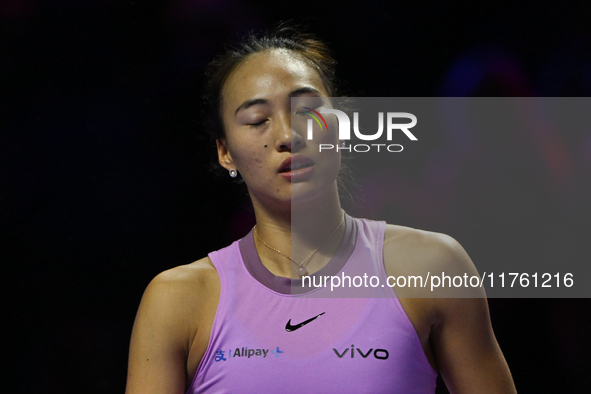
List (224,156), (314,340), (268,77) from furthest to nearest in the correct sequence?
(224,156) < (268,77) < (314,340)

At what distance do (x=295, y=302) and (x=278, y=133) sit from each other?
356 mm

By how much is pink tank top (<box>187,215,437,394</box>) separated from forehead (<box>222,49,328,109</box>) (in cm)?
39

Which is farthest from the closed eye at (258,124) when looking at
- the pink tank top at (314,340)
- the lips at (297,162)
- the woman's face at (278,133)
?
the pink tank top at (314,340)

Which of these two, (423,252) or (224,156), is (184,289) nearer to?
(224,156)

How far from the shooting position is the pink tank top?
1.11 m

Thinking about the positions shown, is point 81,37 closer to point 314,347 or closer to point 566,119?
point 314,347

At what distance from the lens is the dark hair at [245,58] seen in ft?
4.43

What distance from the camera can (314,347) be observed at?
114 centimetres

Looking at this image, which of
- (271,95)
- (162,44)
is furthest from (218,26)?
(271,95)

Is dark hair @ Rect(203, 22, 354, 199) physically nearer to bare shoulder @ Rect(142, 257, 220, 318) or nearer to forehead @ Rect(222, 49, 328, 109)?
forehead @ Rect(222, 49, 328, 109)

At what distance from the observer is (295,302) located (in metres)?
1.20

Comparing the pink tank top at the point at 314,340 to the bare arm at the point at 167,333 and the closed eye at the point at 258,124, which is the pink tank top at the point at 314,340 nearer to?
the bare arm at the point at 167,333

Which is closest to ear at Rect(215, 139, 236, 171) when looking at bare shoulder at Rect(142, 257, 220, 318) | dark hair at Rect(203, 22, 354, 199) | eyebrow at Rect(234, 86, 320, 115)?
dark hair at Rect(203, 22, 354, 199)

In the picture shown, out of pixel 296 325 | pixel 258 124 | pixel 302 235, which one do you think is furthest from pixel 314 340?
pixel 258 124
